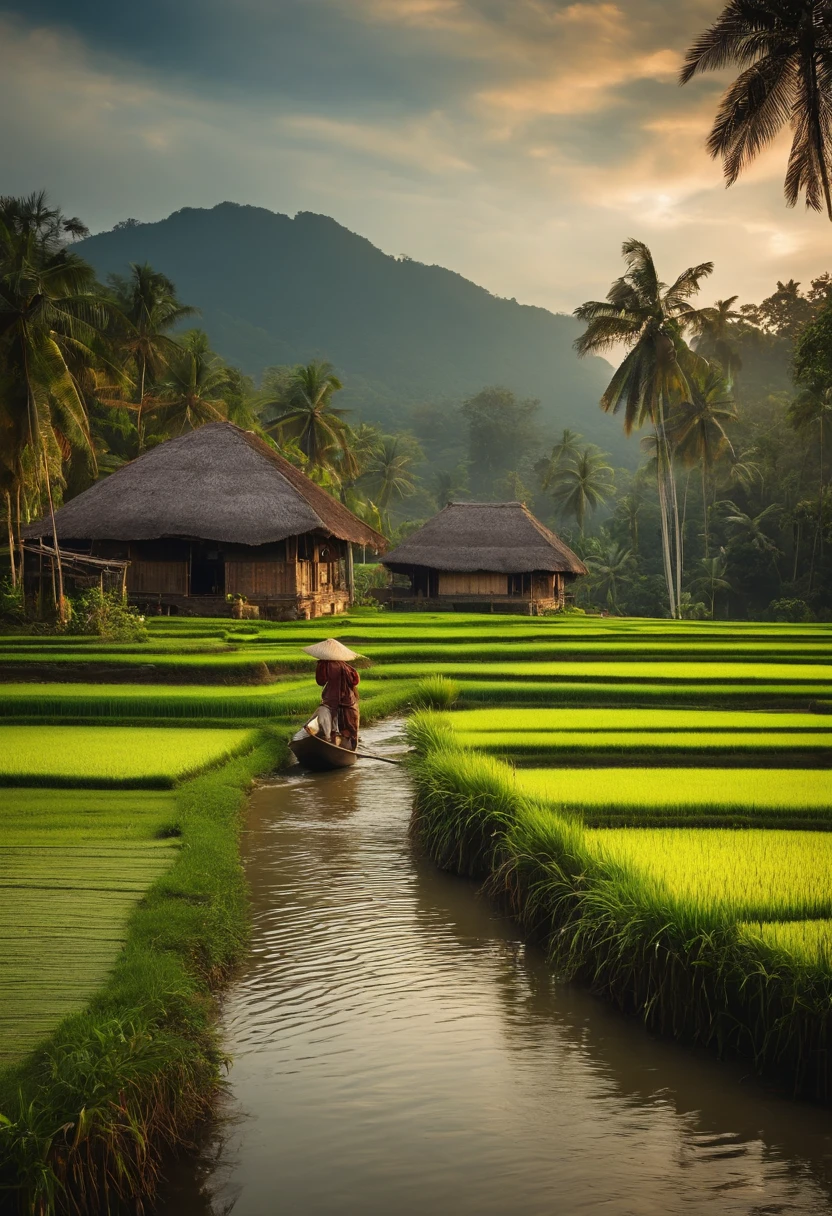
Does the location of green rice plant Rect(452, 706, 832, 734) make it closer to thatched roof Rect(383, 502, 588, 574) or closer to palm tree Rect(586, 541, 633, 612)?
thatched roof Rect(383, 502, 588, 574)

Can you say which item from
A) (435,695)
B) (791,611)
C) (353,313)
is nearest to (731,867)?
(435,695)

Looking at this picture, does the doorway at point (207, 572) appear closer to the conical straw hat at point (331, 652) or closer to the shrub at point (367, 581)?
the shrub at point (367, 581)

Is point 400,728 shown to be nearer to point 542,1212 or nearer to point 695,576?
point 542,1212

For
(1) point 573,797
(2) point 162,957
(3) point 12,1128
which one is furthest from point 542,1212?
(1) point 573,797

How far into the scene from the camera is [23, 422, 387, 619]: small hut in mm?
27734

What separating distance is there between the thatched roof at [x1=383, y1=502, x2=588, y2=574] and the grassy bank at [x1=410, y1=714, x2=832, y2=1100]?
31.4 metres

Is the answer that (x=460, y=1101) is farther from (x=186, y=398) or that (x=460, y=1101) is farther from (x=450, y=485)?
(x=450, y=485)

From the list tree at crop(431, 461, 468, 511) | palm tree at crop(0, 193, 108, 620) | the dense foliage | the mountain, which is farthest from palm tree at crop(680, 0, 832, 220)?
the mountain

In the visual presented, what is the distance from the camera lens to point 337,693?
36.1 ft

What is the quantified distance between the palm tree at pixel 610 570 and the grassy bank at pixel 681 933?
158 ft

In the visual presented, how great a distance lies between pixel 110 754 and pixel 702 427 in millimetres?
37695

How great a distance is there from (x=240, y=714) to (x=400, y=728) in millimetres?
2097

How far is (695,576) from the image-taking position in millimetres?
50750

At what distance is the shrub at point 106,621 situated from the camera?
2022cm
